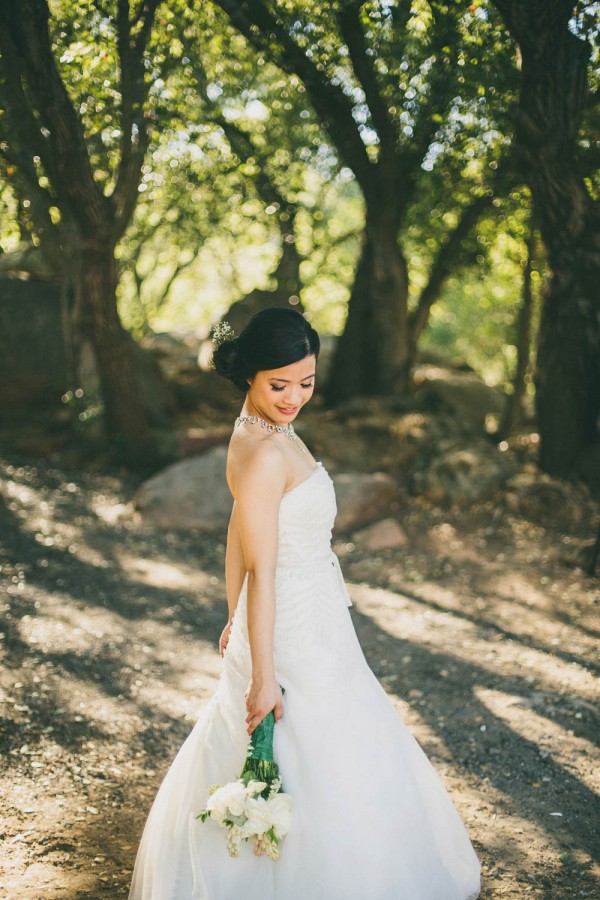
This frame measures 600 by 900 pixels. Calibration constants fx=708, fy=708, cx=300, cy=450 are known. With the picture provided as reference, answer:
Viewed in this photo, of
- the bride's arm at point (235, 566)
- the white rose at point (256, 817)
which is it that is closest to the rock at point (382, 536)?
the bride's arm at point (235, 566)

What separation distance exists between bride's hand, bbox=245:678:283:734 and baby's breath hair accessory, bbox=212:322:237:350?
1.30 meters

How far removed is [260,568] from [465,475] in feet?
21.6

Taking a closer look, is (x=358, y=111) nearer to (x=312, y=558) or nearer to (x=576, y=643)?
(x=576, y=643)

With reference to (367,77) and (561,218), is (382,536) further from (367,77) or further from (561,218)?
(367,77)

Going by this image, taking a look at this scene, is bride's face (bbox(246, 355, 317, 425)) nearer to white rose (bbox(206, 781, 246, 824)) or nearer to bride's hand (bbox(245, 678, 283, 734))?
bride's hand (bbox(245, 678, 283, 734))

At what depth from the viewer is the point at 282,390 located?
→ 268cm

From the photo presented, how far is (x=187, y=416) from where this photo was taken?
12.0m

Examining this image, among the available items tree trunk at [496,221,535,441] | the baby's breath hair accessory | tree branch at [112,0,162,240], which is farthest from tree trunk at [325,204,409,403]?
the baby's breath hair accessory

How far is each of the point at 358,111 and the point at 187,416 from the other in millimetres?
5461

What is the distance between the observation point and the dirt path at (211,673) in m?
3.40

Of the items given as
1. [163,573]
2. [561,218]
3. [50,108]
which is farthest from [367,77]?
[163,573]

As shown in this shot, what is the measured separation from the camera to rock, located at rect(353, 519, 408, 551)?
7.92m

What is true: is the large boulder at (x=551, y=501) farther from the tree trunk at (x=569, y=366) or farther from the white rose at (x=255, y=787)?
the white rose at (x=255, y=787)

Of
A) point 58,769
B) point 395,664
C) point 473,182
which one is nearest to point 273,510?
point 58,769
